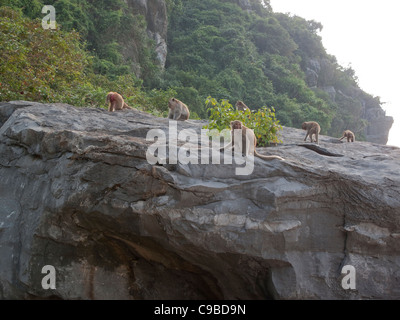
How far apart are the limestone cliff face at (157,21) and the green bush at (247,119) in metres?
21.1

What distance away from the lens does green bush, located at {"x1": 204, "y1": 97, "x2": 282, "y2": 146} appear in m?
7.30

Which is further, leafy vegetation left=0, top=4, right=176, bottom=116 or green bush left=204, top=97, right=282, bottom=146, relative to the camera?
leafy vegetation left=0, top=4, right=176, bottom=116

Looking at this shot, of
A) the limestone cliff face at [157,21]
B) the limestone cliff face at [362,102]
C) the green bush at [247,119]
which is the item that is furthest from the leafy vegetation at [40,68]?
the limestone cliff face at [362,102]

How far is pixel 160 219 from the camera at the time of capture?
5.10 meters

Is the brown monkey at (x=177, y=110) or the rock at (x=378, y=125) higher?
the rock at (x=378, y=125)

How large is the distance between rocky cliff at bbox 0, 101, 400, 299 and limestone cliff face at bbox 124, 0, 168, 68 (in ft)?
76.8

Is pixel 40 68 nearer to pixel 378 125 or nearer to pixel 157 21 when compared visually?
pixel 157 21

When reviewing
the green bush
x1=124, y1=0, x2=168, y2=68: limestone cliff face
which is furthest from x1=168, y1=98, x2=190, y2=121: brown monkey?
x1=124, y1=0, x2=168, y2=68: limestone cliff face

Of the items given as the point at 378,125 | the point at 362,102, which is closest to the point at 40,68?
the point at 362,102

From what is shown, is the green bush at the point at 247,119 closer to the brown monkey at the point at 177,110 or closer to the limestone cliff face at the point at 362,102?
the brown monkey at the point at 177,110

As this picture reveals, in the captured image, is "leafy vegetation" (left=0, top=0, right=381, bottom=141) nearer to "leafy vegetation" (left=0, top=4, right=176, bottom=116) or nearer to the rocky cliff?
"leafy vegetation" (left=0, top=4, right=176, bottom=116)

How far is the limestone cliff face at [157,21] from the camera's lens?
27389 millimetres
